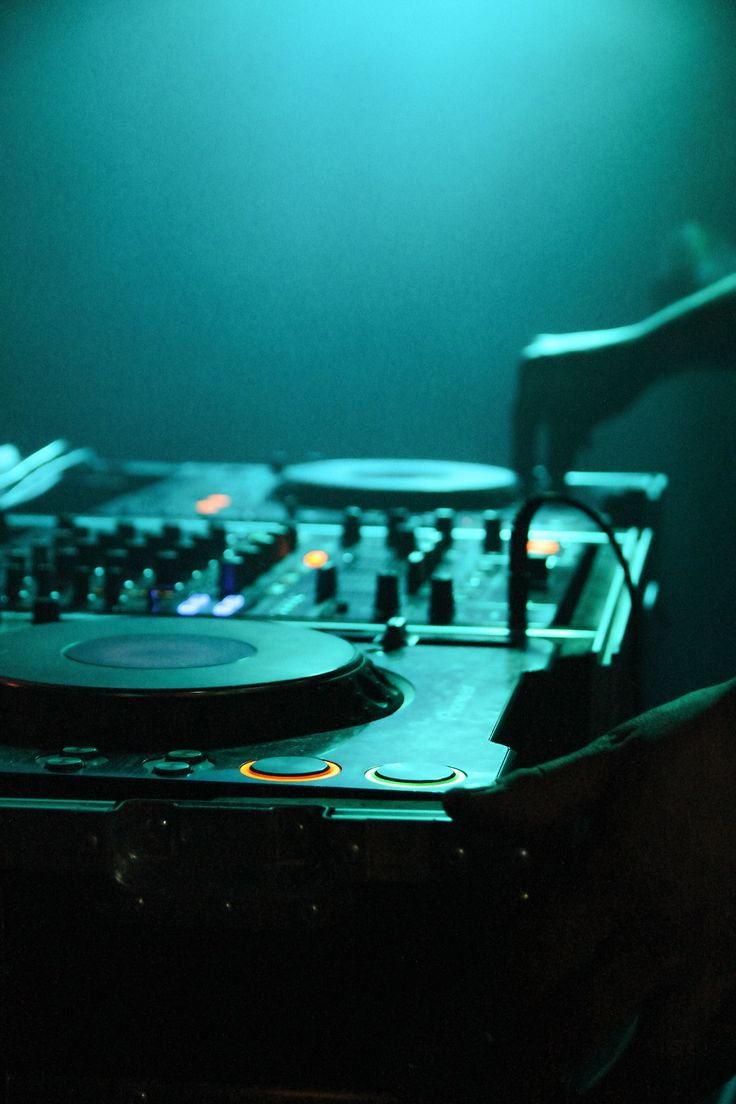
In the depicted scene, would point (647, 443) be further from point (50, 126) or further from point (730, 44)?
point (50, 126)

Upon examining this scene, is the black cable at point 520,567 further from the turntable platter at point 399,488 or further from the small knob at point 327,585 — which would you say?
the turntable platter at point 399,488

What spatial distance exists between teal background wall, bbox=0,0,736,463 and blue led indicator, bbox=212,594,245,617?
3.40ft

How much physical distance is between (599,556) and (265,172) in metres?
1.14

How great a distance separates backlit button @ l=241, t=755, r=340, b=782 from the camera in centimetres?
65

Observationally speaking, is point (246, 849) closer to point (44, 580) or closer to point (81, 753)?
point (81, 753)

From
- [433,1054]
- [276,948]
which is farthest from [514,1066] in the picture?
[276,948]

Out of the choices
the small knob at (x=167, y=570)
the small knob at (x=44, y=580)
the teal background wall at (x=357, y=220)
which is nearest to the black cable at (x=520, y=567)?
the small knob at (x=167, y=570)

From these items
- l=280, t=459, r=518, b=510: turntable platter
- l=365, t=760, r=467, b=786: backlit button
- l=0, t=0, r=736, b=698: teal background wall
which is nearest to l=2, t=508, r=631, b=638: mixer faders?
l=280, t=459, r=518, b=510: turntable platter


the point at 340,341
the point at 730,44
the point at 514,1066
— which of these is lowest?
the point at 514,1066

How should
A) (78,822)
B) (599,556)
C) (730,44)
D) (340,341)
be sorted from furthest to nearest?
(340,341) < (730,44) < (599,556) < (78,822)

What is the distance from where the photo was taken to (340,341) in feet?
7.34

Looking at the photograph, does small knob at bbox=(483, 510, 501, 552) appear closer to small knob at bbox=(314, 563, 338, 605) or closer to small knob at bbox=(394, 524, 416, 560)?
small knob at bbox=(394, 524, 416, 560)

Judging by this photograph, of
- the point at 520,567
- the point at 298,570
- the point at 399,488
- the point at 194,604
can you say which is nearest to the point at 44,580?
the point at 194,604

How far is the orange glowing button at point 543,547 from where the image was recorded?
1.47m
